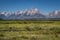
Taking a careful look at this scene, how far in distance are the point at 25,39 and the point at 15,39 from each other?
72 cm

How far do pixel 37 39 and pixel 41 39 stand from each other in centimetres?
29

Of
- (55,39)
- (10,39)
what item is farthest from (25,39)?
(55,39)

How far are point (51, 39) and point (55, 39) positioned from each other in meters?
0.44

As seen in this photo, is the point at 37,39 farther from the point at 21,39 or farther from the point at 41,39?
the point at 21,39

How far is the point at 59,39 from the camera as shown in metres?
12.9

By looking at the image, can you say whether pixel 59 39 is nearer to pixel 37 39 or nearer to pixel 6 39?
pixel 37 39

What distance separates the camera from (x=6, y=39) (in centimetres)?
1279

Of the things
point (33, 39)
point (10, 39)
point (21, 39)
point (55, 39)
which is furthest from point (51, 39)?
point (10, 39)

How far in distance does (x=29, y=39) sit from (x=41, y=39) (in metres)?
0.87

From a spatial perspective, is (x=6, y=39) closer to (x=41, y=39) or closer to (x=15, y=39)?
(x=15, y=39)

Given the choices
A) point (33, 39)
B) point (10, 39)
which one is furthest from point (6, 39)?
point (33, 39)

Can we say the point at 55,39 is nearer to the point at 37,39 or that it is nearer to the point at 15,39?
the point at 37,39

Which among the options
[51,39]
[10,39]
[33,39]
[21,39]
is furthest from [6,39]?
[51,39]

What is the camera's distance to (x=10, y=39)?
42.2ft
